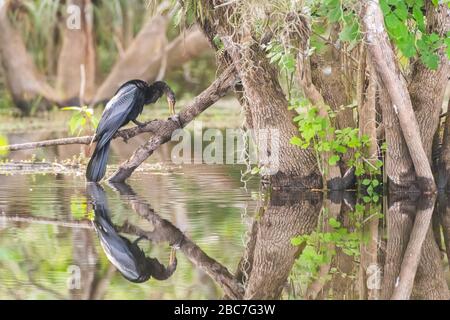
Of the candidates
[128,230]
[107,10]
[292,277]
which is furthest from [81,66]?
[292,277]

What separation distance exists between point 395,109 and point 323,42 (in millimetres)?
735

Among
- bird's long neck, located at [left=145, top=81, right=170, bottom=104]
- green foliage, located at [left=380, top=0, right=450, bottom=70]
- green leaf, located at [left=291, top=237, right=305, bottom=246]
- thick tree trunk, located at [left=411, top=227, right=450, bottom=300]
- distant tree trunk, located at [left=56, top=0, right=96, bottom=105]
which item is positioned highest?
distant tree trunk, located at [left=56, top=0, right=96, bottom=105]

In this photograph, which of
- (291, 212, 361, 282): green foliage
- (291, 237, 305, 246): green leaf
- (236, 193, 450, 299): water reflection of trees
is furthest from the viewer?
(291, 237, 305, 246): green leaf

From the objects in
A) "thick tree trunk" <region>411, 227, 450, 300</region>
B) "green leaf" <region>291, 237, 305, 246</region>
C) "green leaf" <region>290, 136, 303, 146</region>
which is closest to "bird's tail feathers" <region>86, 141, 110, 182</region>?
"green leaf" <region>290, 136, 303, 146</region>

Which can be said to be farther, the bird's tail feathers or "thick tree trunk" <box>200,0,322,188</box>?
the bird's tail feathers

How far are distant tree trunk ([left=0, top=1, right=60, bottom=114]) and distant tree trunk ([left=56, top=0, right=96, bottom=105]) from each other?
251mm

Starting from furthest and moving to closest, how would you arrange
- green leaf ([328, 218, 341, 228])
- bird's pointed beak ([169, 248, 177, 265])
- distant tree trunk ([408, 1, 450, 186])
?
distant tree trunk ([408, 1, 450, 186]) → green leaf ([328, 218, 341, 228]) → bird's pointed beak ([169, 248, 177, 265])

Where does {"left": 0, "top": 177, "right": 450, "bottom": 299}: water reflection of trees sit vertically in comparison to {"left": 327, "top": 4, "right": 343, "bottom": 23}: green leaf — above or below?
below

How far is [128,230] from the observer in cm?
691

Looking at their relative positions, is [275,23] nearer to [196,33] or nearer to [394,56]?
[394,56]

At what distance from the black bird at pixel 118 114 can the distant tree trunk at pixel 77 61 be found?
774cm

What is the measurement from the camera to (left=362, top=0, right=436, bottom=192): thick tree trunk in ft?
24.9

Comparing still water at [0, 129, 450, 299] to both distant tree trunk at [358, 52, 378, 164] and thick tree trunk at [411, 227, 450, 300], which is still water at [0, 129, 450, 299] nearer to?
thick tree trunk at [411, 227, 450, 300]

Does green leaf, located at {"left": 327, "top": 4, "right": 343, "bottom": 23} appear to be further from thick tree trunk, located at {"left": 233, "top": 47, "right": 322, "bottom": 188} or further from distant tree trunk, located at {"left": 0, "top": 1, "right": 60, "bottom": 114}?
distant tree trunk, located at {"left": 0, "top": 1, "right": 60, "bottom": 114}
